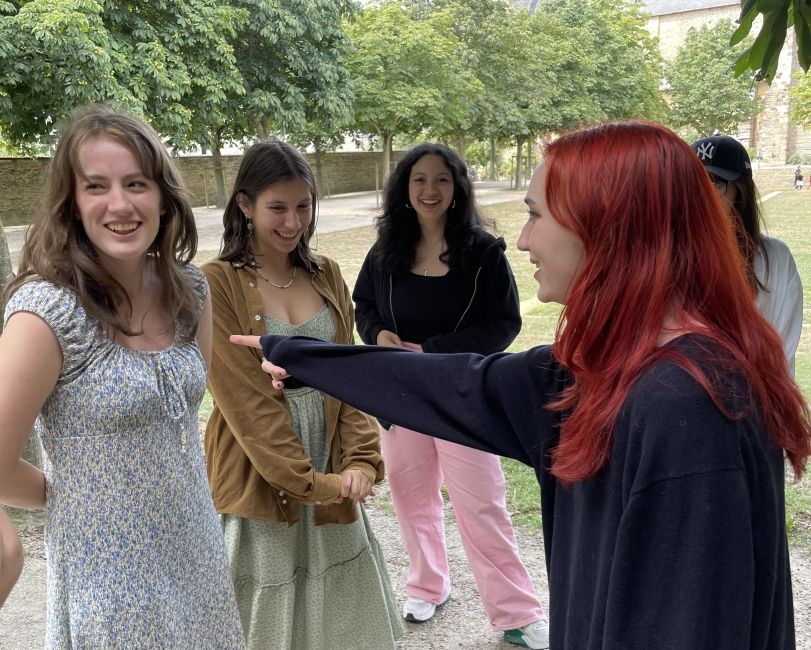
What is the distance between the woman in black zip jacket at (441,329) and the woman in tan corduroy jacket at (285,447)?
2.06 feet

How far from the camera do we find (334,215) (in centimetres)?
2325

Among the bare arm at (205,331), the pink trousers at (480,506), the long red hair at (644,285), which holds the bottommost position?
the pink trousers at (480,506)

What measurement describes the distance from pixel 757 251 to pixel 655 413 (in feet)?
6.08

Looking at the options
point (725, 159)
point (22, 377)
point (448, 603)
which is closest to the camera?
point (22, 377)

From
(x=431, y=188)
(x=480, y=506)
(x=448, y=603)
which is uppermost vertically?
(x=431, y=188)

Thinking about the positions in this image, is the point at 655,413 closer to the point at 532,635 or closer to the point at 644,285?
the point at 644,285

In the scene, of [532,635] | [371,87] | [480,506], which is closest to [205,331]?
[480,506]

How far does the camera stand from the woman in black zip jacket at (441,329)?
3064 mm

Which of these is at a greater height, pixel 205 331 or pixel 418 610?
pixel 205 331

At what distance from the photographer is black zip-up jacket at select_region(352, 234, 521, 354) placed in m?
3.04

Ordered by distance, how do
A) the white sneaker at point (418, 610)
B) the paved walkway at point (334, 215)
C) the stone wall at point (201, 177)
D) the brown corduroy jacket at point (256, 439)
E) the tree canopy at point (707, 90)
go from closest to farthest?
1. the brown corduroy jacket at point (256, 439)
2. the white sneaker at point (418, 610)
3. the paved walkway at point (334, 215)
4. the stone wall at point (201, 177)
5. the tree canopy at point (707, 90)

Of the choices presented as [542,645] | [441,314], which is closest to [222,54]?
[441,314]

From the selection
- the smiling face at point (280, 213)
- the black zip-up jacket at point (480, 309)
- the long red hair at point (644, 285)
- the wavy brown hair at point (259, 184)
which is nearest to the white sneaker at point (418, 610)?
the black zip-up jacket at point (480, 309)

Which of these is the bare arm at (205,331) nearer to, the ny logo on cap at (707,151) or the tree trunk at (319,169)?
the ny logo on cap at (707,151)
